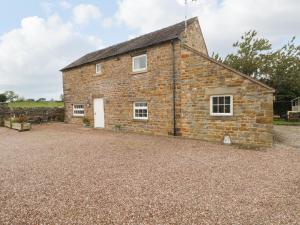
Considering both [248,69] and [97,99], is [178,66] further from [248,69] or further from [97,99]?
[248,69]

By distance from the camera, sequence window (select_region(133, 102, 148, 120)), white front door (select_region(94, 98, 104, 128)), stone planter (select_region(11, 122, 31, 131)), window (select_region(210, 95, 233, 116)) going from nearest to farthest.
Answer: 1. window (select_region(210, 95, 233, 116))
2. window (select_region(133, 102, 148, 120))
3. stone planter (select_region(11, 122, 31, 131))
4. white front door (select_region(94, 98, 104, 128))

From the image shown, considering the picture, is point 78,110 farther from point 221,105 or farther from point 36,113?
point 221,105

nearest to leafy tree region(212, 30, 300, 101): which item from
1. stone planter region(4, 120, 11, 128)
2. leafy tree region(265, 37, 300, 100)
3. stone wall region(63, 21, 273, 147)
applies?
leafy tree region(265, 37, 300, 100)

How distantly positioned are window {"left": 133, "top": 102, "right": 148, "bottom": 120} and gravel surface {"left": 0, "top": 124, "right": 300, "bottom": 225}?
457 centimetres

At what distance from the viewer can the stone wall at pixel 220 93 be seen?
796 cm

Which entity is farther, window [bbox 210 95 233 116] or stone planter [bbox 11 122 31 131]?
stone planter [bbox 11 122 31 131]

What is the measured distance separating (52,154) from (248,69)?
2284 cm

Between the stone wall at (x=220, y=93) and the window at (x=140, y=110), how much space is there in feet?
8.36

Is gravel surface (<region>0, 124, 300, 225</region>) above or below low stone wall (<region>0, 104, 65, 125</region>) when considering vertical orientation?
below

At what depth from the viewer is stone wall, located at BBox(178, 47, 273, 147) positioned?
7961mm

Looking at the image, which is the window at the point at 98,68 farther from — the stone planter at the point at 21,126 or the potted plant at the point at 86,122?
the stone planter at the point at 21,126

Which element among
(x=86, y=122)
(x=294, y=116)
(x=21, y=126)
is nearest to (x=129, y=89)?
(x=86, y=122)

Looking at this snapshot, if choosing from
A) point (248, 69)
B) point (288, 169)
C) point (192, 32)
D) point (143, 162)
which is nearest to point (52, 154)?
point (143, 162)

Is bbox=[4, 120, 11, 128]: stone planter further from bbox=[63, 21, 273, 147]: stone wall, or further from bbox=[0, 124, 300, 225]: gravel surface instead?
bbox=[0, 124, 300, 225]: gravel surface
